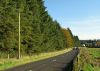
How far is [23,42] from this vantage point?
56.2m

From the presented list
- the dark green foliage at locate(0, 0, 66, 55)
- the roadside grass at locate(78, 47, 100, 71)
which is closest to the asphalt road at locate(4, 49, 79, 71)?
the roadside grass at locate(78, 47, 100, 71)

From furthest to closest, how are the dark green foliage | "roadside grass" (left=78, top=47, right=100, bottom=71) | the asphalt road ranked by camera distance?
the dark green foliage, the asphalt road, "roadside grass" (left=78, top=47, right=100, bottom=71)

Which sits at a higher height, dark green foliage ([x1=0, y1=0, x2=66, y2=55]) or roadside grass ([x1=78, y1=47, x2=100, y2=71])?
dark green foliage ([x1=0, y1=0, x2=66, y2=55])

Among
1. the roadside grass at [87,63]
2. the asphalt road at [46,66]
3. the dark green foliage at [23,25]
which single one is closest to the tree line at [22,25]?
the dark green foliage at [23,25]

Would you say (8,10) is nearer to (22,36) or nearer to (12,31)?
(12,31)

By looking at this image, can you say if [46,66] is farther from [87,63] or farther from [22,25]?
[22,25]

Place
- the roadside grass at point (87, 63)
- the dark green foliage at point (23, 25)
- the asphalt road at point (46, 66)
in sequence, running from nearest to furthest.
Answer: the roadside grass at point (87, 63) → the asphalt road at point (46, 66) → the dark green foliage at point (23, 25)

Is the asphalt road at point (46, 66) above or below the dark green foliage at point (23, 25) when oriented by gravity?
below

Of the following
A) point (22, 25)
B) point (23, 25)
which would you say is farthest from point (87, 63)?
point (23, 25)

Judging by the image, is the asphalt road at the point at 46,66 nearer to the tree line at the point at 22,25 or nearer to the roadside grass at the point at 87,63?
the roadside grass at the point at 87,63

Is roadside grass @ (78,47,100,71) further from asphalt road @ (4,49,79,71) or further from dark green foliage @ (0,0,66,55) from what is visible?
dark green foliage @ (0,0,66,55)

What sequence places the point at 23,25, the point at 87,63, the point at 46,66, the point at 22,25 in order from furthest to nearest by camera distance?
1. the point at 23,25
2. the point at 22,25
3. the point at 87,63
4. the point at 46,66

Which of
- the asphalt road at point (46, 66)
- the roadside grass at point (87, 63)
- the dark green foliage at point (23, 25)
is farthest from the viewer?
the dark green foliage at point (23, 25)

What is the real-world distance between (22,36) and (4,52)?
6.62 metres
